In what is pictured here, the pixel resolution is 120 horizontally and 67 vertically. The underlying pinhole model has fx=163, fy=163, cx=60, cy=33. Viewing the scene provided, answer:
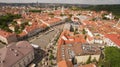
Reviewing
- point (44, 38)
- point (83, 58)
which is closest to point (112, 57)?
point (83, 58)

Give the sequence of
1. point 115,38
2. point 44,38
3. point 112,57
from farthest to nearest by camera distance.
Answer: point 44,38 < point 115,38 < point 112,57

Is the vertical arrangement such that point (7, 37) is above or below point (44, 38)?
above

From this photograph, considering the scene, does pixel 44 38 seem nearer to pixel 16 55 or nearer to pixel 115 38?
pixel 16 55

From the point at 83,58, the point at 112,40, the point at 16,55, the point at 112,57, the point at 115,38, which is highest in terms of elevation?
the point at 16,55

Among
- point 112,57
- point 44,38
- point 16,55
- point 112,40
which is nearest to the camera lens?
point 16,55

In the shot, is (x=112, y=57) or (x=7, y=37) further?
(x=7, y=37)

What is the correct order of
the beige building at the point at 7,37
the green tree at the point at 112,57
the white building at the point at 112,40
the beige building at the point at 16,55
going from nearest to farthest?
1. the beige building at the point at 16,55
2. the green tree at the point at 112,57
3. the white building at the point at 112,40
4. the beige building at the point at 7,37

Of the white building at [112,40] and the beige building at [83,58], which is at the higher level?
the white building at [112,40]

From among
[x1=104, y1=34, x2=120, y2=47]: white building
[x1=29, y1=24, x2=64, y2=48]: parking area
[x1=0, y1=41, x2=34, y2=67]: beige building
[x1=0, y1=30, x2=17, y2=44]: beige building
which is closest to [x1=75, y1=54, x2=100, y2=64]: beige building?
[x1=104, y1=34, x2=120, y2=47]: white building

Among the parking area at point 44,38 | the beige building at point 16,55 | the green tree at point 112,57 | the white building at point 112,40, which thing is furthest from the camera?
the parking area at point 44,38

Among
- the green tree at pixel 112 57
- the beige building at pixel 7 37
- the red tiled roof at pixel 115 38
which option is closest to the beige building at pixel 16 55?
the beige building at pixel 7 37

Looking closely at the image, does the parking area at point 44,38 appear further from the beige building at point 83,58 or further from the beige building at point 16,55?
the beige building at point 83,58
